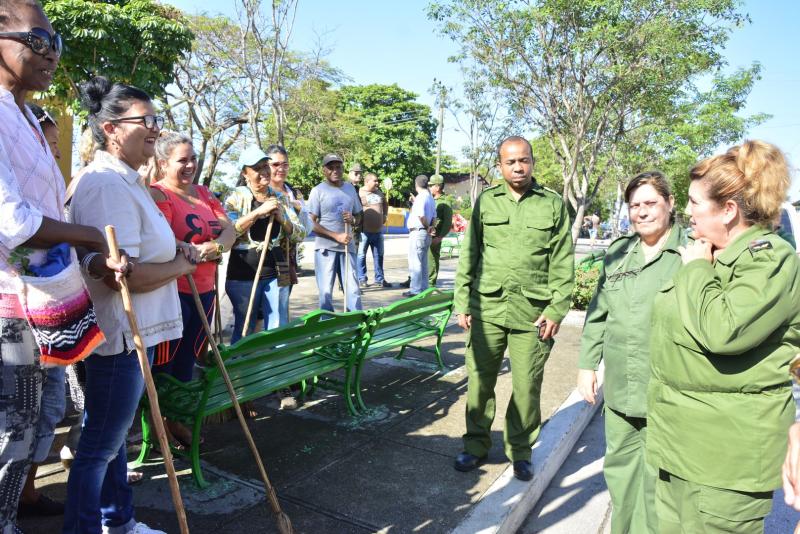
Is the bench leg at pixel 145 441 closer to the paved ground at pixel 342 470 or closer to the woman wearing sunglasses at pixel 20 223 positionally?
the paved ground at pixel 342 470

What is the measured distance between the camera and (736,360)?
1.84 metres

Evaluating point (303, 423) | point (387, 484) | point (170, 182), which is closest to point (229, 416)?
point (303, 423)

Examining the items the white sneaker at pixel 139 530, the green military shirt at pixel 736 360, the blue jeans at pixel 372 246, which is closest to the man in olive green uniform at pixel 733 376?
the green military shirt at pixel 736 360

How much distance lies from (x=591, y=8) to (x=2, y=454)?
11.1 metres

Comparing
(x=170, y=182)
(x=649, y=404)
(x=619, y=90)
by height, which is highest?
(x=619, y=90)

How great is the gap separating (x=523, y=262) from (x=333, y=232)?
9.18 ft

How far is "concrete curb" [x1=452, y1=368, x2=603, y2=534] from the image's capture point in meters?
2.84

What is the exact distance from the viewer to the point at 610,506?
3.38m

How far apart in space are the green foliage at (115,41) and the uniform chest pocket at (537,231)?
1054 centimetres

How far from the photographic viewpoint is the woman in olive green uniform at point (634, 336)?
263 centimetres

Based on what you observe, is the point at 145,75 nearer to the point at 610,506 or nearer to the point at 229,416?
the point at 229,416

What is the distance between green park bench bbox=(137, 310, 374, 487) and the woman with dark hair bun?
723 millimetres

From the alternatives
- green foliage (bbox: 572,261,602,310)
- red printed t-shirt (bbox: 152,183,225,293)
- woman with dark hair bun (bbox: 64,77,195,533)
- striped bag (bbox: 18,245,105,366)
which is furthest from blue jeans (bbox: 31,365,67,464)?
green foliage (bbox: 572,261,602,310)

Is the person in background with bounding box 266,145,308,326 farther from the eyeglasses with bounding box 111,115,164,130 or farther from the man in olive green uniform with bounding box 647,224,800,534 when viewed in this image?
the man in olive green uniform with bounding box 647,224,800,534
